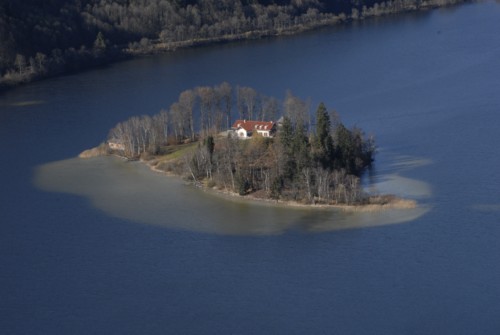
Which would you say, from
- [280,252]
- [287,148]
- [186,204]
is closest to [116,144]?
[186,204]

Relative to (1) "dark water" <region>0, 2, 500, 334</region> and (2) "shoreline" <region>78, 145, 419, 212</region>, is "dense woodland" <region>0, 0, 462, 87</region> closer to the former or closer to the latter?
(1) "dark water" <region>0, 2, 500, 334</region>

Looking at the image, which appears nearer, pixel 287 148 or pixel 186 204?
pixel 186 204

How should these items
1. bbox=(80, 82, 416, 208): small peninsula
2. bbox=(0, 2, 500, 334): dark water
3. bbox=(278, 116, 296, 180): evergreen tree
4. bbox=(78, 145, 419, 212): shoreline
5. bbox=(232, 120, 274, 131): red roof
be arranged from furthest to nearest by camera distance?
1. bbox=(232, 120, 274, 131): red roof
2. bbox=(278, 116, 296, 180): evergreen tree
3. bbox=(80, 82, 416, 208): small peninsula
4. bbox=(78, 145, 419, 212): shoreline
5. bbox=(0, 2, 500, 334): dark water

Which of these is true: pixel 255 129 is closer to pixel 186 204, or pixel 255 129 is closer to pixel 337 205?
pixel 186 204

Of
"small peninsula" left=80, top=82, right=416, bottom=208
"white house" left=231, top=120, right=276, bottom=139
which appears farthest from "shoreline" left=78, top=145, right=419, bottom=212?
"white house" left=231, top=120, right=276, bottom=139

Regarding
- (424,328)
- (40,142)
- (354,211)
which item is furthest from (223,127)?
(424,328)

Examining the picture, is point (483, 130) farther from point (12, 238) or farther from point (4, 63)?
point (4, 63)
